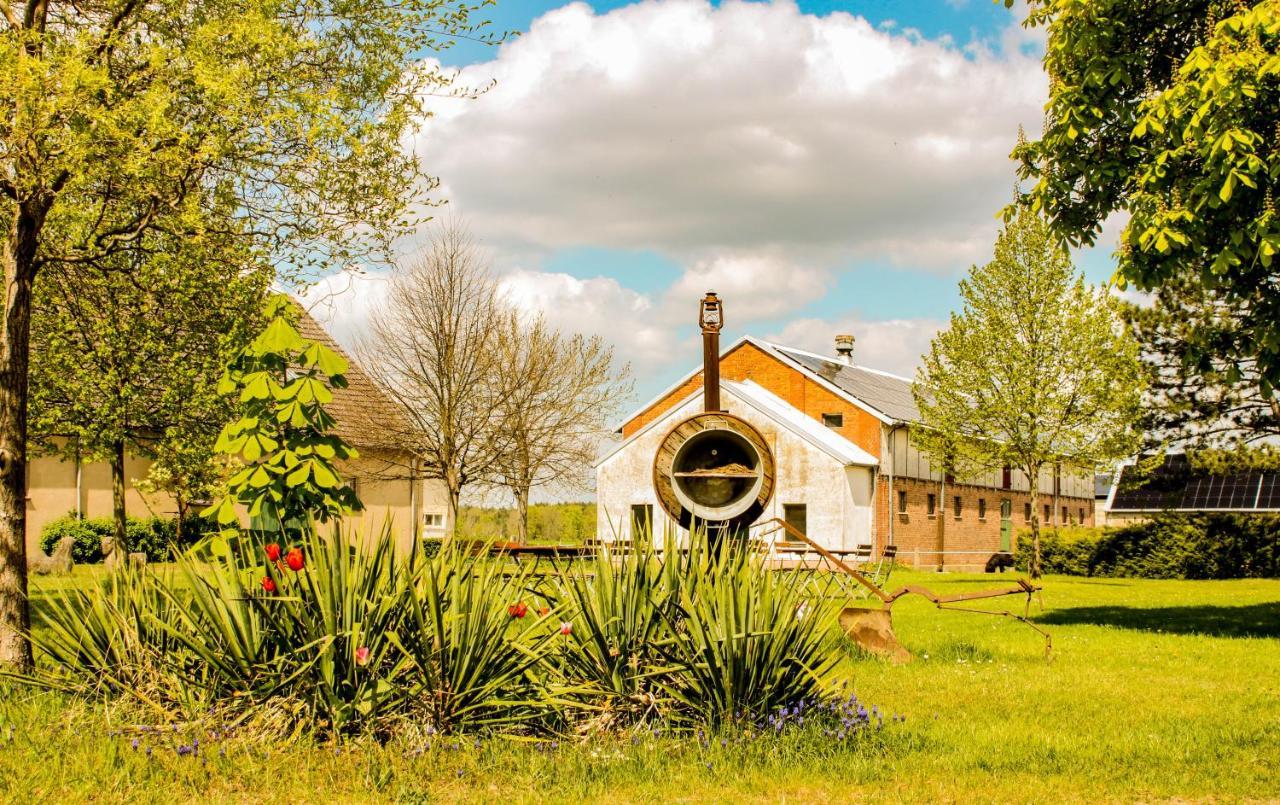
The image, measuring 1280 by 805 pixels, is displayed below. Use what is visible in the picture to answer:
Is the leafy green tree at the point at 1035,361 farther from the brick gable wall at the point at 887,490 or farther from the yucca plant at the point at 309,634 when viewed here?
the yucca plant at the point at 309,634

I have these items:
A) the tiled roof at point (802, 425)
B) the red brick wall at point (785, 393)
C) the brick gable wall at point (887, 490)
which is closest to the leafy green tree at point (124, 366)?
the tiled roof at point (802, 425)

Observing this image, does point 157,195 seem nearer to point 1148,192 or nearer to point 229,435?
point 229,435

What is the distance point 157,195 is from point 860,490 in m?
29.2

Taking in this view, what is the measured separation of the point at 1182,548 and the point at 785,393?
15.3m

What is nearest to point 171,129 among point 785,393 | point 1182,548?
point 1182,548

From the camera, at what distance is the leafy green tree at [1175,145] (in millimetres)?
10328

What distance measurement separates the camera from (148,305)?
14.2 m

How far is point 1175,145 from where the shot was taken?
11.8 metres

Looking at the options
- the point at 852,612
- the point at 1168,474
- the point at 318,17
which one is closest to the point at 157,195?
the point at 318,17

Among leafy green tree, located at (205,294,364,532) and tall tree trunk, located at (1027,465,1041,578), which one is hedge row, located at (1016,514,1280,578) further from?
leafy green tree, located at (205,294,364,532)

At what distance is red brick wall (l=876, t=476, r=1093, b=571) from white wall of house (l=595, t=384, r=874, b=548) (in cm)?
134

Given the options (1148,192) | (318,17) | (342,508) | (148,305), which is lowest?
(342,508)

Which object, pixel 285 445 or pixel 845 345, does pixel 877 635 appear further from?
pixel 845 345

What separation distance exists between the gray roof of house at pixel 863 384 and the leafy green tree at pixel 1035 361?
356 inches
